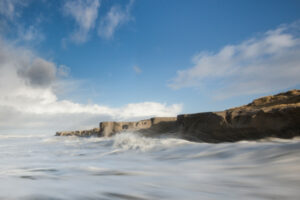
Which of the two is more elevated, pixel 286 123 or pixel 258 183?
pixel 286 123

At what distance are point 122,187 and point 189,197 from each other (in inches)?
23.0

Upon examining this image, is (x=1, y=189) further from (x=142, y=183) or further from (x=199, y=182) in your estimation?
(x=199, y=182)

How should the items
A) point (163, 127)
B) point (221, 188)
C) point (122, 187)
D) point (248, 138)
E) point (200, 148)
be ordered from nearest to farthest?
point (221, 188) < point (122, 187) < point (200, 148) < point (248, 138) < point (163, 127)

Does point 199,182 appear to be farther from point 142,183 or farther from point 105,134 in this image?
point 105,134

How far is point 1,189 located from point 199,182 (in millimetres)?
1547

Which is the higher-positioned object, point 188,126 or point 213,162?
point 188,126

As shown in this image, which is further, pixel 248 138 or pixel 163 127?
pixel 163 127

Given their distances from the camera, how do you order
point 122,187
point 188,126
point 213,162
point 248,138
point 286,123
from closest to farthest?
point 122,187 → point 213,162 → point 286,123 → point 248,138 → point 188,126

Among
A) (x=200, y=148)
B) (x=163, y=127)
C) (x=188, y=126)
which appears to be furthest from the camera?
(x=163, y=127)

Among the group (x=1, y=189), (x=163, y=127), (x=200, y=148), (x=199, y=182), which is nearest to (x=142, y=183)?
(x=199, y=182)

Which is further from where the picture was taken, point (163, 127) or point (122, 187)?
point (163, 127)

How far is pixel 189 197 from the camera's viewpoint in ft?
4.54

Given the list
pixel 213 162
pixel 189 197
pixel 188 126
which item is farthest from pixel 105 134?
pixel 189 197

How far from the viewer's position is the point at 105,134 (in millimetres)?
18188
